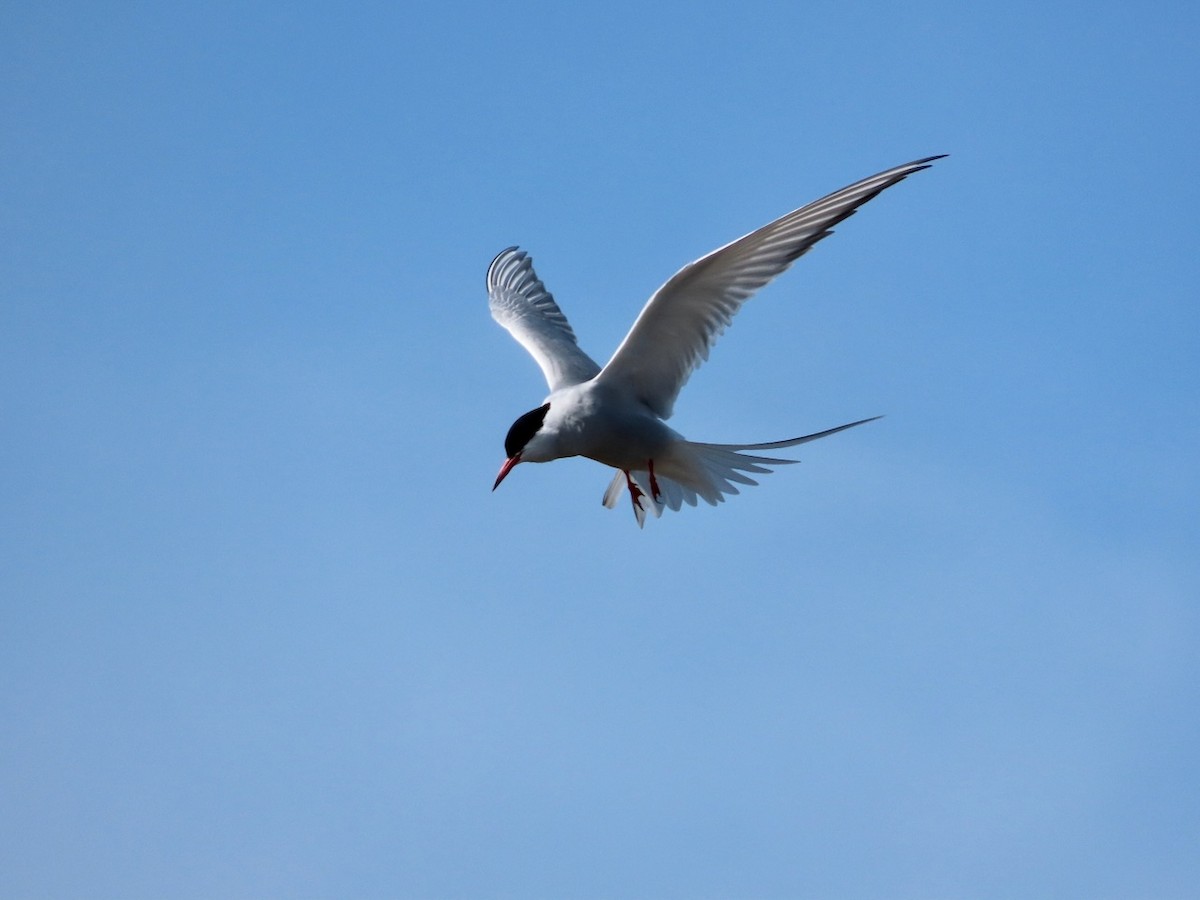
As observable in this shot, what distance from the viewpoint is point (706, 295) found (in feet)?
24.7

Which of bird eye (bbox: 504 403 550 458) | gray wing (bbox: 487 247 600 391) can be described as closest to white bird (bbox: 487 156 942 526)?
bird eye (bbox: 504 403 550 458)

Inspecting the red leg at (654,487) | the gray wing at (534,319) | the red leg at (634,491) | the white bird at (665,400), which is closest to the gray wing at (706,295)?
the white bird at (665,400)

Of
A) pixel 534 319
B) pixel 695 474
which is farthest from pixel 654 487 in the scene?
pixel 534 319

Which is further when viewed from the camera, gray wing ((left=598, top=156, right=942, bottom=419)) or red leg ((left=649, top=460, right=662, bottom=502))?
red leg ((left=649, top=460, right=662, bottom=502))

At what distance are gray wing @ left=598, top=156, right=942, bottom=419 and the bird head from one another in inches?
18.3

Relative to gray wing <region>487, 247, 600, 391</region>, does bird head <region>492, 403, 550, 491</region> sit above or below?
below

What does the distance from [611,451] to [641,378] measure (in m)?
0.47

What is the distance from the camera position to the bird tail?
25.2ft

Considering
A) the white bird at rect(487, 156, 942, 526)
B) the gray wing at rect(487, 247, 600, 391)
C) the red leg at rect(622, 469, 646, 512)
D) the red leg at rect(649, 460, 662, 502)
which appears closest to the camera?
the white bird at rect(487, 156, 942, 526)

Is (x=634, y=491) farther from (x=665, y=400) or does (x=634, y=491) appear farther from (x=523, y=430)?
(x=523, y=430)

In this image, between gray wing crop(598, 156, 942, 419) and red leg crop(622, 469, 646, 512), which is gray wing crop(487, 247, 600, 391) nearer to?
red leg crop(622, 469, 646, 512)

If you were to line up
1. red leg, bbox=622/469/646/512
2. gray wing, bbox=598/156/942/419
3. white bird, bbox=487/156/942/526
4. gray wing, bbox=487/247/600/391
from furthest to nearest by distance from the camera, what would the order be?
gray wing, bbox=487/247/600/391 < red leg, bbox=622/469/646/512 < white bird, bbox=487/156/942/526 < gray wing, bbox=598/156/942/419

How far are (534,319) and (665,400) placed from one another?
2770 millimetres

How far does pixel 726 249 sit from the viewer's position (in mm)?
6988
